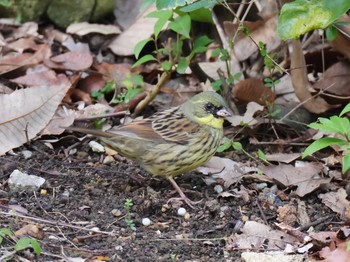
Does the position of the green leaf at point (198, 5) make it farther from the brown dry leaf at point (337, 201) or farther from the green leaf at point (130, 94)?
the brown dry leaf at point (337, 201)

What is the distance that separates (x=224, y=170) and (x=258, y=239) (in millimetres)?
1020

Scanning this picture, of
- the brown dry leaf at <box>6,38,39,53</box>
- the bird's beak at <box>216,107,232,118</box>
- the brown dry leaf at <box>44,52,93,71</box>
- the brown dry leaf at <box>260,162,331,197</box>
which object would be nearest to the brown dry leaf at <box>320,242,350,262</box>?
the brown dry leaf at <box>260,162,331,197</box>

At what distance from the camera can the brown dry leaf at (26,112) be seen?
5844 mm

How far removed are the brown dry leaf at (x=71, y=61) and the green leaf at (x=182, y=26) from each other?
130 centimetres

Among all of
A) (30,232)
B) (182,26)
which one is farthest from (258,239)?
(182,26)

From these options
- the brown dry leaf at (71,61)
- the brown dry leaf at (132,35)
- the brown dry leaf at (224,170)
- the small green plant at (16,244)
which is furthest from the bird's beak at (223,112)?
the small green plant at (16,244)

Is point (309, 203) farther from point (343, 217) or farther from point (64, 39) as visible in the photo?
point (64, 39)

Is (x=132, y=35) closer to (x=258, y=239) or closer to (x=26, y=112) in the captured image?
(x=26, y=112)

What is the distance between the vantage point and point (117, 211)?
5.26 metres

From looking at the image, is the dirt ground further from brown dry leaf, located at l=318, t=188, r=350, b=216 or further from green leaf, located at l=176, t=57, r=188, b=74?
green leaf, located at l=176, t=57, r=188, b=74

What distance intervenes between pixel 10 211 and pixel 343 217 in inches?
80.9

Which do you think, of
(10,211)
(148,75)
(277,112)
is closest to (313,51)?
(277,112)

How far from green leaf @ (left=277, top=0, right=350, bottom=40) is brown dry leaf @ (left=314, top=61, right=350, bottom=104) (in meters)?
1.59

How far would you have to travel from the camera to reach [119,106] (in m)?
6.66
